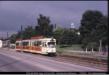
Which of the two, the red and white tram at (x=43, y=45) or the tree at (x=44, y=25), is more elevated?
the tree at (x=44, y=25)

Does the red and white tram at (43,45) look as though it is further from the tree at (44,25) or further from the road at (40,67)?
the road at (40,67)

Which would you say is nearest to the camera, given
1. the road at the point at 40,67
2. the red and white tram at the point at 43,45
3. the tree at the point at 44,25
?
the road at the point at 40,67

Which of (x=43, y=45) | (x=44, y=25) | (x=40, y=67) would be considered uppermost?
(x=44, y=25)

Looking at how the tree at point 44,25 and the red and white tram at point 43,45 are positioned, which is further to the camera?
the red and white tram at point 43,45

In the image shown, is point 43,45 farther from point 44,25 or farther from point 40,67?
point 40,67

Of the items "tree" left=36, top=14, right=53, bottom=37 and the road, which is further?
"tree" left=36, top=14, right=53, bottom=37

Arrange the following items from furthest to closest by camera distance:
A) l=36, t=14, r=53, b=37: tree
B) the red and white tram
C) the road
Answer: the red and white tram, l=36, t=14, r=53, b=37: tree, the road

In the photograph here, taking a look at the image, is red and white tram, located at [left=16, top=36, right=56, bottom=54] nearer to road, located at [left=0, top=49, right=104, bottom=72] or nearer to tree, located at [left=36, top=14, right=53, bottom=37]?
tree, located at [left=36, top=14, right=53, bottom=37]

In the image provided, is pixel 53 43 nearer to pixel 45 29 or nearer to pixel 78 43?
pixel 45 29

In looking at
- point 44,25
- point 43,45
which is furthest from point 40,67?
point 44,25

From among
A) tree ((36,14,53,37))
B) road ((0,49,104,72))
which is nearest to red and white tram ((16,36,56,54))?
tree ((36,14,53,37))

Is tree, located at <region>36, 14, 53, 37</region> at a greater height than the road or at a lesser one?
greater

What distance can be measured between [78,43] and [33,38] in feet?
42.2

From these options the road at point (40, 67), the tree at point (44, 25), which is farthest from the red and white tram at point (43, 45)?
the road at point (40, 67)
